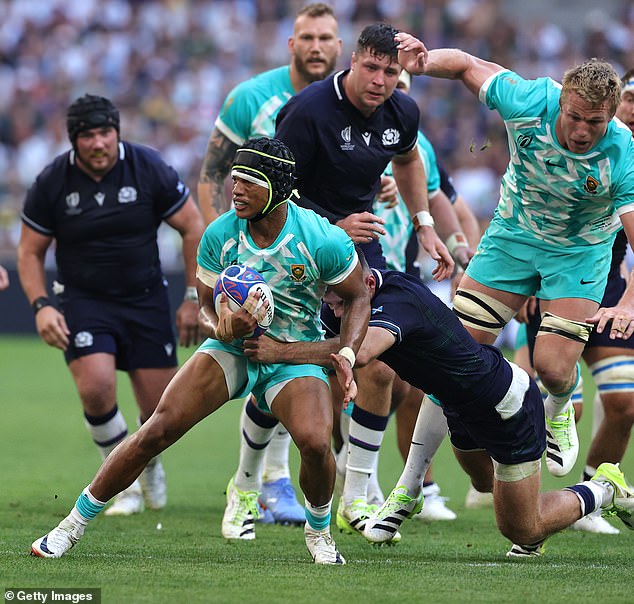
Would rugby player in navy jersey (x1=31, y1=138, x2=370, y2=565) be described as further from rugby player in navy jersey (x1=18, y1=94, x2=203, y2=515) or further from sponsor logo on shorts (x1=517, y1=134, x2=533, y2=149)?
rugby player in navy jersey (x1=18, y1=94, x2=203, y2=515)

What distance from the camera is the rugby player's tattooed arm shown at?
30.0ft

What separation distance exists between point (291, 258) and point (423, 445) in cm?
156

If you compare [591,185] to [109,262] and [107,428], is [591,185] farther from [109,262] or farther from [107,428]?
[107,428]

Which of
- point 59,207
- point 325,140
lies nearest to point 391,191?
point 325,140

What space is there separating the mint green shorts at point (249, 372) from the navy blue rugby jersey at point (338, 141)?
151 cm

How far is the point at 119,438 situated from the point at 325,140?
274cm

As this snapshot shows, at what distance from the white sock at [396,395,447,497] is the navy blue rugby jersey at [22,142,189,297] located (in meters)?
2.60

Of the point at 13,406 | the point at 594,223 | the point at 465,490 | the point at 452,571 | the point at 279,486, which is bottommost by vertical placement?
the point at 13,406

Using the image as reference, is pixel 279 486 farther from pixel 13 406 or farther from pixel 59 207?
pixel 13 406

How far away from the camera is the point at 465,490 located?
33.3ft

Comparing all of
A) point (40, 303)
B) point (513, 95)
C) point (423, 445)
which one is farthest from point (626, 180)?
point (40, 303)

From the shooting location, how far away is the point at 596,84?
6.73 meters

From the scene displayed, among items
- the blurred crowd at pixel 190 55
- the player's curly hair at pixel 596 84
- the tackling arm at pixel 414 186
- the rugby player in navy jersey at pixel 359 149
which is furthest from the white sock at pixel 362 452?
the blurred crowd at pixel 190 55

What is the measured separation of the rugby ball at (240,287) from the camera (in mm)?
6191
